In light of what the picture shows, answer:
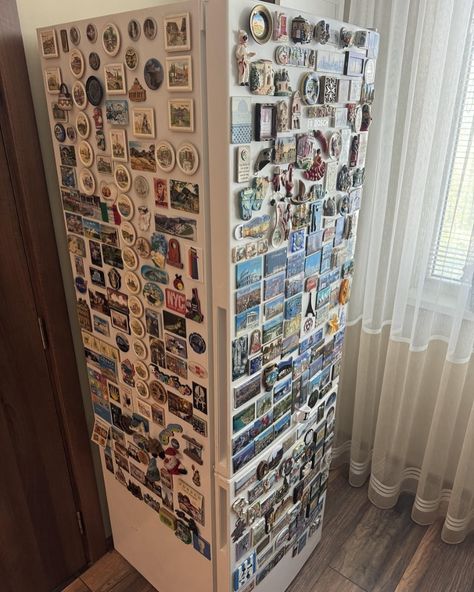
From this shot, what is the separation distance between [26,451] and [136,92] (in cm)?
109

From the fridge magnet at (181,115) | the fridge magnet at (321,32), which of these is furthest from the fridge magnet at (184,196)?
the fridge magnet at (321,32)

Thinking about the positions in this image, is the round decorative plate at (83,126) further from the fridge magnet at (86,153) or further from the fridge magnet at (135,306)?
the fridge magnet at (135,306)

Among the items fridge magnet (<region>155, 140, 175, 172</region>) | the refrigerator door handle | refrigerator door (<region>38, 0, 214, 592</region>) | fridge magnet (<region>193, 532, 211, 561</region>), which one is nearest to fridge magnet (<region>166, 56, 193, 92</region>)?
refrigerator door (<region>38, 0, 214, 592</region>)

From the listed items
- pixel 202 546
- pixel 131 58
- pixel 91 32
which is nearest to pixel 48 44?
pixel 91 32

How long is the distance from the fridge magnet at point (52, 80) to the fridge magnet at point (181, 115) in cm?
39

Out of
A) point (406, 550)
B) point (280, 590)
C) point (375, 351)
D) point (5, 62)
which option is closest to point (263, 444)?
point (280, 590)

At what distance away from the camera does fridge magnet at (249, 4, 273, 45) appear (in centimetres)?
78

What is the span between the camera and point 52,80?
1076 mm

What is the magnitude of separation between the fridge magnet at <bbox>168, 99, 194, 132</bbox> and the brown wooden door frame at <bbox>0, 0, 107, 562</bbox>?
0.49 m

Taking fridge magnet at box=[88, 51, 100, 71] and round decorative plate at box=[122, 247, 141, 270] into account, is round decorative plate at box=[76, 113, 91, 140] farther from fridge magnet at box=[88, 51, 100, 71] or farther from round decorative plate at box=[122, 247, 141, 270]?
round decorative plate at box=[122, 247, 141, 270]

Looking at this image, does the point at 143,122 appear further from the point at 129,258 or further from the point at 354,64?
the point at 354,64

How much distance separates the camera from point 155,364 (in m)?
1.14

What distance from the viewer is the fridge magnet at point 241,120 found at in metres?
0.80

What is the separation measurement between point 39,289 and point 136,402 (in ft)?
1.38
